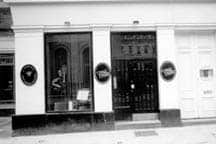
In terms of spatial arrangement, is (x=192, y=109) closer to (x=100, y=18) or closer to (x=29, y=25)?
(x=100, y=18)

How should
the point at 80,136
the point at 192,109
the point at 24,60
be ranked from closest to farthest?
the point at 80,136
the point at 24,60
the point at 192,109

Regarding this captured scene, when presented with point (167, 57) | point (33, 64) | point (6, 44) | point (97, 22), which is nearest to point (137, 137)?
point (167, 57)

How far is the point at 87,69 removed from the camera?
8.93 m

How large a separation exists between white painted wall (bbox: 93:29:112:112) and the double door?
354 millimetres

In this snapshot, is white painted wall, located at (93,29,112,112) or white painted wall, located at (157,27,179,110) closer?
white painted wall, located at (93,29,112,112)

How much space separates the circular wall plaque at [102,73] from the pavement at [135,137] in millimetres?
1803

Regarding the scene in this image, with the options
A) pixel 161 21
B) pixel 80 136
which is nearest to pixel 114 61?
pixel 161 21

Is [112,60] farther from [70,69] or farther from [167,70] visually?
[167,70]

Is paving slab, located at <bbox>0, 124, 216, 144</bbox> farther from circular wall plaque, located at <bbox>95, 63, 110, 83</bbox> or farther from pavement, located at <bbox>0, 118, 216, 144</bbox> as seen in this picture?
circular wall plaque, located at <bbox>95, 63, 110, 83</bbox>

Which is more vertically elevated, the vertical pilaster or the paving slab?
the vertical pilaster

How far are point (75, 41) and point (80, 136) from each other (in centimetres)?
332

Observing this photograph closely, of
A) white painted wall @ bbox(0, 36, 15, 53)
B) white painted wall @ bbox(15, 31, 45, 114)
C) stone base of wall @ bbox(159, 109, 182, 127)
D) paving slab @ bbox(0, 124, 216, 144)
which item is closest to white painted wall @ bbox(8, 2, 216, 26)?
white painted wall @ bbox(15, 31, 45, 114)

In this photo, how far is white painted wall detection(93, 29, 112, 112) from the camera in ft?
28.3

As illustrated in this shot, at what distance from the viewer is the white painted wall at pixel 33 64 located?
852 cm
